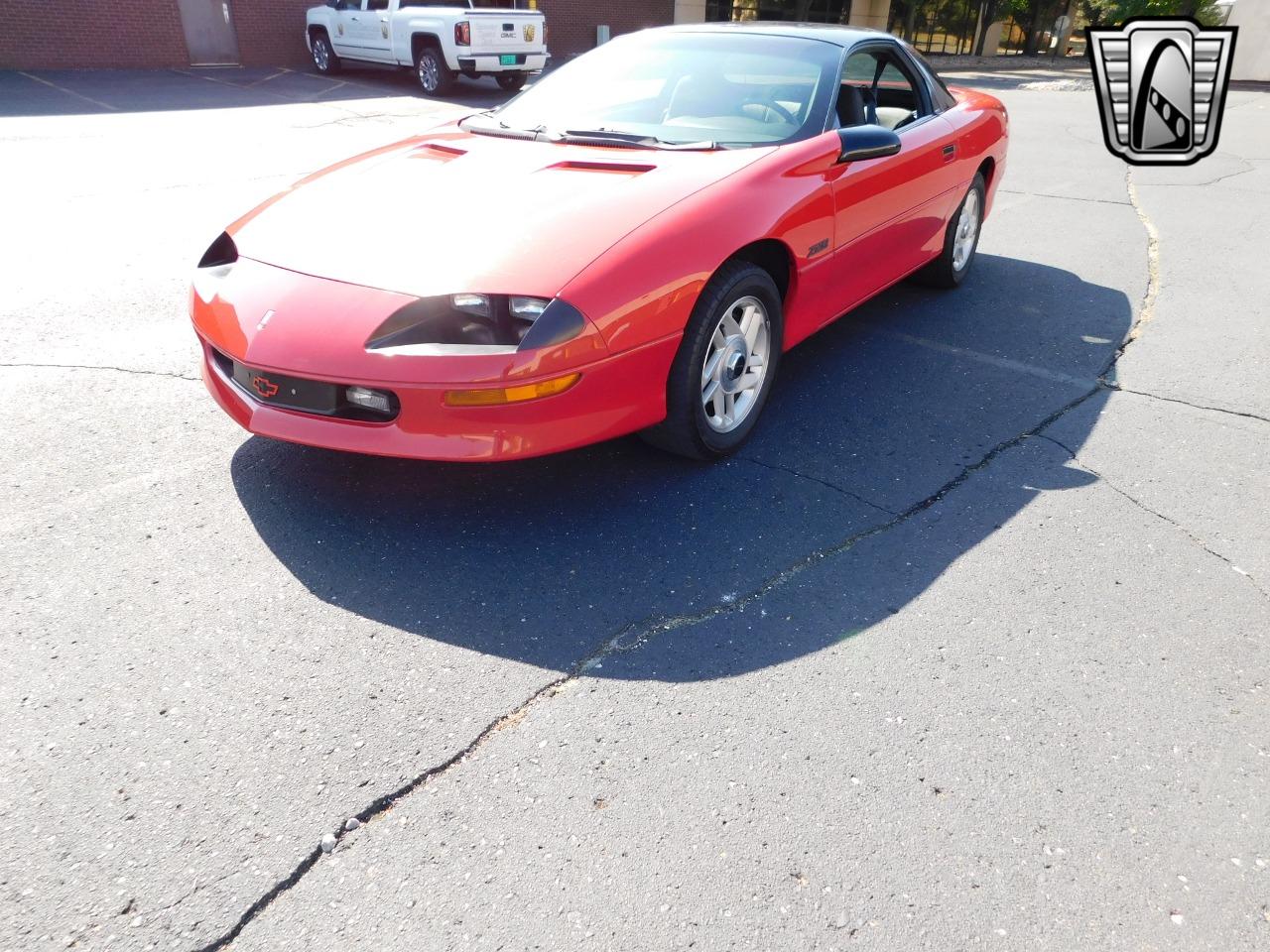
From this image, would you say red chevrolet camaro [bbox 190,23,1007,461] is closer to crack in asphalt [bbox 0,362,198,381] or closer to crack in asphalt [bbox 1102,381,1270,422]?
crack in asphalt [bbox 0,362,198,381]

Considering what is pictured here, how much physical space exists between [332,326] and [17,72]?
16.8 metres

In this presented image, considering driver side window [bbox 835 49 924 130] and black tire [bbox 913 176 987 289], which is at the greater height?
driver side window [bbox 835 49 924 130]

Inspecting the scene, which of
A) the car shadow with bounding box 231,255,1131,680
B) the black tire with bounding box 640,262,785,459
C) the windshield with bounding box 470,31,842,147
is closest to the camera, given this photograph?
the car shadow with bounding box 231,255,1131,680

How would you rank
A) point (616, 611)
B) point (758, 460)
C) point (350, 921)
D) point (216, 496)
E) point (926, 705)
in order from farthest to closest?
point (758, 460), point (216, 496), point (616, 611), point (926, 705), point (350, 921)

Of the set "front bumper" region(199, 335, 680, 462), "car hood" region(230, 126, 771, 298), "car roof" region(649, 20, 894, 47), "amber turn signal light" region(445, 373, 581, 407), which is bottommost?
"front bumper" region(199, 335, 680, 462)

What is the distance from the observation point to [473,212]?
10.6 feet

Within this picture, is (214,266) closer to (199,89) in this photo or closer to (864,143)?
(864,143)

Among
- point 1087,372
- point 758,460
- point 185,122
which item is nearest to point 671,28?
point 758,460

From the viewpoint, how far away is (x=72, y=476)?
334 centimetres

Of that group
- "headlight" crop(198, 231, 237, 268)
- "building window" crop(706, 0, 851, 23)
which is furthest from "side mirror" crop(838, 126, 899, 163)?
"building window" crop(706, 0, 851, 23)

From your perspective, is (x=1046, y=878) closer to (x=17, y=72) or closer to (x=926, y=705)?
(x=926, y=705)

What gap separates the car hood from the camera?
2.93 meters

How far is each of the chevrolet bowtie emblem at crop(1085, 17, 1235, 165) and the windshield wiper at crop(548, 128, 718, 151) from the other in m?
8.93

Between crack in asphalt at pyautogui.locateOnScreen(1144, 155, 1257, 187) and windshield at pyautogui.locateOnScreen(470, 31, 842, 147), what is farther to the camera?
crack in asphalt at pyautogui.locateOnScreen(1144, 155, 1257, 187)
